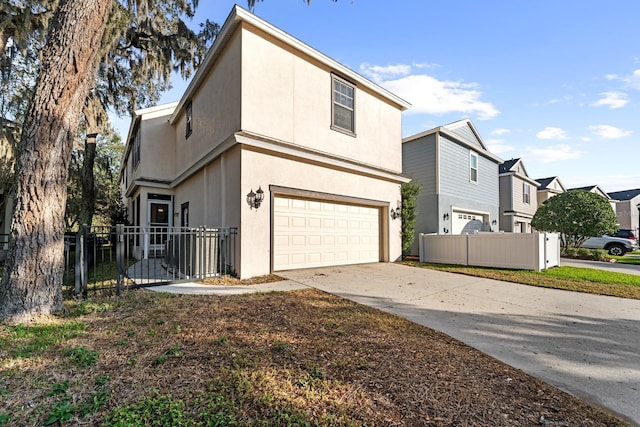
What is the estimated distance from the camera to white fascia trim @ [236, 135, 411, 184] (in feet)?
24.5

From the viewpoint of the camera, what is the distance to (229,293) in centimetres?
582

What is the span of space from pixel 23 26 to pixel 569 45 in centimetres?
1656

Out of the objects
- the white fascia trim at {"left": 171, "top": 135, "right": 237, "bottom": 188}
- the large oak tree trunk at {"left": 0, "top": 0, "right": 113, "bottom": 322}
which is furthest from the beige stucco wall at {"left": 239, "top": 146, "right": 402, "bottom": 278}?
the large oak tree trunk at {"left": 0, "top": 0, "right": 113, "bottom": 322}

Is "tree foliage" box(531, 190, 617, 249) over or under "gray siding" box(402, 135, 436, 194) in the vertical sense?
under

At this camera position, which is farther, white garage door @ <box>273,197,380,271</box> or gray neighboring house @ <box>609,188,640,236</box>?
gray neighboring house @ <box>609,188,640,236</box>

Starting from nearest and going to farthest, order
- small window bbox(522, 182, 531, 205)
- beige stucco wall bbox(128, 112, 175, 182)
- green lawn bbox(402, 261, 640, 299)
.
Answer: green lawn bbox(402, 261, 640, 299), beige stucco wall bbox(128, 112, 175, 182), small window bbox(522, 182, 531, 205)

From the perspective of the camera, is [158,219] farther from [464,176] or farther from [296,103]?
[464,176]

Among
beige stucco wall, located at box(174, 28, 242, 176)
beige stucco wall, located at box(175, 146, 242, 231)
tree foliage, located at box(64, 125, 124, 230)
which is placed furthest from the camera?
tree foliage, located at box(64, 125, 124, 230)

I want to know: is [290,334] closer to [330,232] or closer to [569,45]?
[330,232]

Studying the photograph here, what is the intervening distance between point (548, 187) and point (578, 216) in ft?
37.3

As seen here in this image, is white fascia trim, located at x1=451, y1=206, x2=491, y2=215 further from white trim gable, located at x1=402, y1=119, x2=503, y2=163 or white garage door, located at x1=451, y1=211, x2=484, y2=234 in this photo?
white trim gable, located at x1=402, y1=119, x2=503, y2=163

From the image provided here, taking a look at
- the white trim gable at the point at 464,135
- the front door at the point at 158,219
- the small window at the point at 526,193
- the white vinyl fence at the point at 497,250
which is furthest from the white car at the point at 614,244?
the front door at the point at 158,219

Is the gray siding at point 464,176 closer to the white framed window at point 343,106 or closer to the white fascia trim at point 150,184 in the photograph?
the white framed window at point 343,106

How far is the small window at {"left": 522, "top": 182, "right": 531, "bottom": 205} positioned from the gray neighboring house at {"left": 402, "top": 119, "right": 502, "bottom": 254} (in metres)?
5.64
